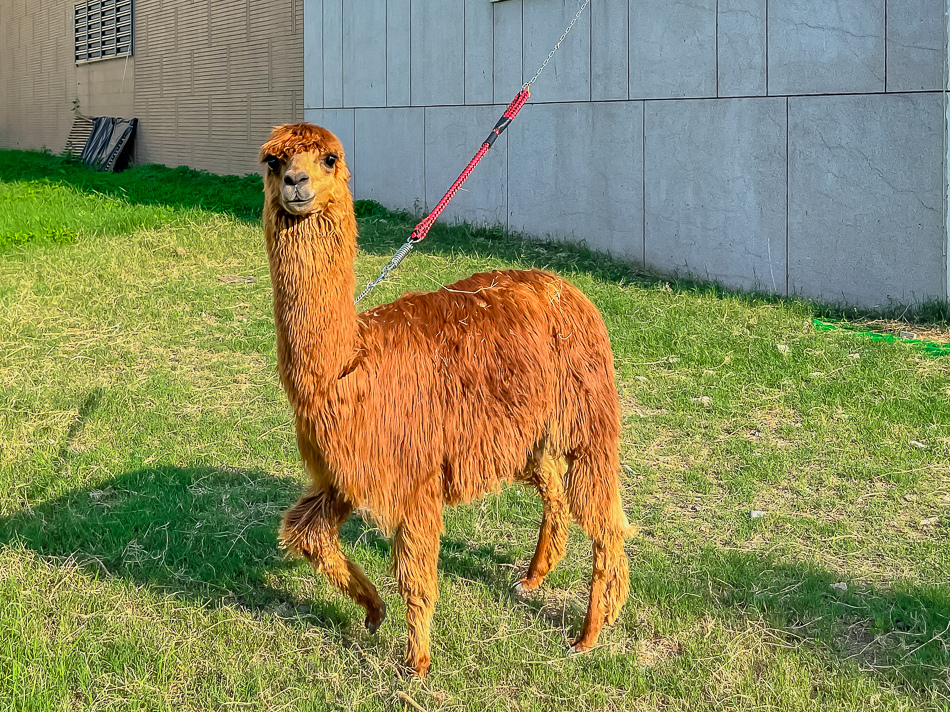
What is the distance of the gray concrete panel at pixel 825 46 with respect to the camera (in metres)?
8.35

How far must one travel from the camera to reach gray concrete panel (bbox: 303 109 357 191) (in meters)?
14.8

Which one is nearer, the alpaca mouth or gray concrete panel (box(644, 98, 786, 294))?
the alpaca mouth

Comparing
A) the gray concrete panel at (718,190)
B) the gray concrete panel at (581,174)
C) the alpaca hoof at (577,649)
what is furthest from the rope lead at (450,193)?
the gray concrete panel at (581,174)

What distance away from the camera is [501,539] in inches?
196

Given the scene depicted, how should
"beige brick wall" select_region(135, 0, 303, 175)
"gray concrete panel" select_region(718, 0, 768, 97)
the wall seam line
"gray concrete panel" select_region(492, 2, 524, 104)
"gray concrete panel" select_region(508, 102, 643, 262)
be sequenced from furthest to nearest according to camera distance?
"beige brick wall" select_region(135, 0, 303, 175)
"gray concrete panel" select_region(492, 2, 524, 104)
"gray concrete panel" select_region(508, 102, 643, 262)
"gray concrete panel" select_region(718, 0, 768, 97)
the wall seam line

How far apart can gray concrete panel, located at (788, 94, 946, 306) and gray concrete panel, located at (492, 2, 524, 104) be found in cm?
386

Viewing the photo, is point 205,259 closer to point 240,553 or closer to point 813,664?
point 240,553

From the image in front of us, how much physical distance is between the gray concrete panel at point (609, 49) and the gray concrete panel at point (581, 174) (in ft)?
→ 0.52

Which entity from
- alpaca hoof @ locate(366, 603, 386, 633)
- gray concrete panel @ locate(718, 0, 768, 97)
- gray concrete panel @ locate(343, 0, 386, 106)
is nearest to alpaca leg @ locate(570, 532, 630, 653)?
alpaca hoof @ locate(366, 603, 386, 633)

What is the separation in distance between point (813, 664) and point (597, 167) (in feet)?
25.7

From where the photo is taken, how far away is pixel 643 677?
12.3ft

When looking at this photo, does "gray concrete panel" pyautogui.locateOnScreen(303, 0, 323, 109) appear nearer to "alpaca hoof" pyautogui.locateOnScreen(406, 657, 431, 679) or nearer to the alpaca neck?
the alpaca neck

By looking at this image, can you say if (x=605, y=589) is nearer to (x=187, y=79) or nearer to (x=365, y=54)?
(x=365, y=54)

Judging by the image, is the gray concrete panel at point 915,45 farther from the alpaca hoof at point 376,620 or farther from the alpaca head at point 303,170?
the alpaca hoof at point 376,620
